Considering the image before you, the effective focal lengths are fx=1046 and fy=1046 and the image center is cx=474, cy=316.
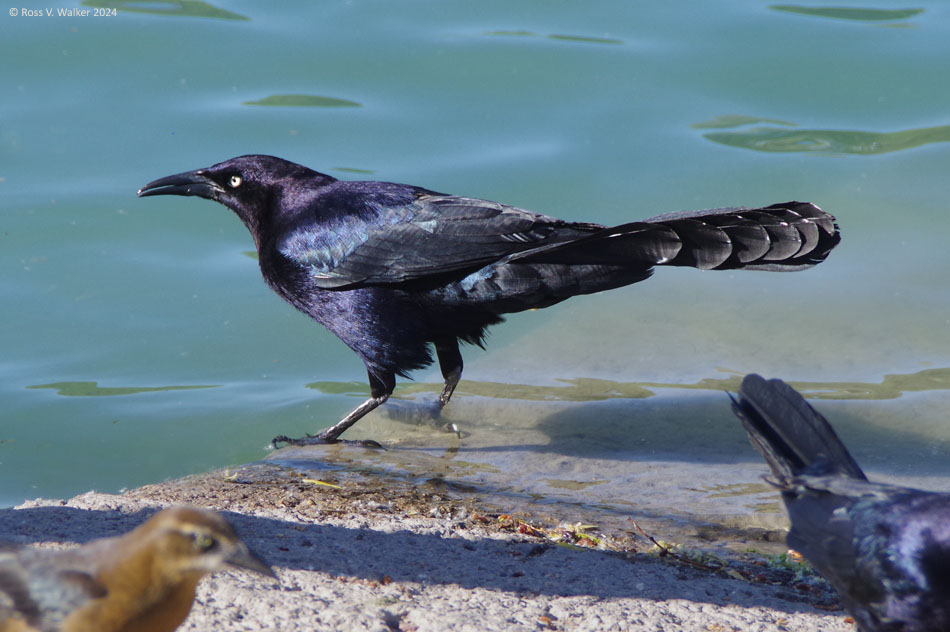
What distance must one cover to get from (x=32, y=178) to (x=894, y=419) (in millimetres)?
6857

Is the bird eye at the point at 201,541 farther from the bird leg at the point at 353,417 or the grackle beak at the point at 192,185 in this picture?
the grackle beak at the point at 192,185

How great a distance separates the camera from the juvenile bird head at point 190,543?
252 cm

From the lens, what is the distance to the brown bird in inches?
95.7

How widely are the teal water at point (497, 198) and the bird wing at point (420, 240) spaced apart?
3.43ft

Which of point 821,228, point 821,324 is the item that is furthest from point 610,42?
point 821,228

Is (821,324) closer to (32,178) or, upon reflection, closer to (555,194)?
(555,194)

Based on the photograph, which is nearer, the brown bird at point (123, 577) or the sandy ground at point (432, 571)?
the brown bird at point (123, 577)

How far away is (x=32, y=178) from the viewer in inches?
341

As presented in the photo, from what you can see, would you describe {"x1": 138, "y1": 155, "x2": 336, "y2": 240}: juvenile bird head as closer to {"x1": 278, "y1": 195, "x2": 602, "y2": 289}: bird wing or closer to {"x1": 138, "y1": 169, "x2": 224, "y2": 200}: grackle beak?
{"x1": 138, "y1": 169, "x2": 224, "y2": 200}: grackle beak

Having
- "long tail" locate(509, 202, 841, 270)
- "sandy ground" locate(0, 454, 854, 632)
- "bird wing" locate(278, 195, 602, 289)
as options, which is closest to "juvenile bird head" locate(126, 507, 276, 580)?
"sandy ground" locate(0, 454, 854, 632)

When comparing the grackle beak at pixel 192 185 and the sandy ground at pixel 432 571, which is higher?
the grackle beak at pixel 192 185

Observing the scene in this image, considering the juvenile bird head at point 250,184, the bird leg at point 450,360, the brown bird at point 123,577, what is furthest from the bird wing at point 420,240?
the brown bird at point 123,577

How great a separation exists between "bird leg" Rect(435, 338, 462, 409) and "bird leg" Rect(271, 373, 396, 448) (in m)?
0.32

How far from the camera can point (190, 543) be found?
8.33 feet
